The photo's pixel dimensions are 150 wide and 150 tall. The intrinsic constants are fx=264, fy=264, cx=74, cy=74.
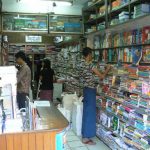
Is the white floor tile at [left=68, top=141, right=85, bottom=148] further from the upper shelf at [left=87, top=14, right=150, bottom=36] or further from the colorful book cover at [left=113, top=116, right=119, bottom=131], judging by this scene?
the upper shelf at [left=87, top=14, right=150, bottom=36]

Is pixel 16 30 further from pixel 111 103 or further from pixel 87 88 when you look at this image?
pixel 111 103

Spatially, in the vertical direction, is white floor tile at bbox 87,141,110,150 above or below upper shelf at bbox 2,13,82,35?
below

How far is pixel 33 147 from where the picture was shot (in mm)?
2309

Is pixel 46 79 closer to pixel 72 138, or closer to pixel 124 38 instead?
pixel 72 138

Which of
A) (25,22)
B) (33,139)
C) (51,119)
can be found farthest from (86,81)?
(33,139)

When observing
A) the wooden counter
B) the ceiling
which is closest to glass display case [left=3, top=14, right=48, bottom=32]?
the ceiling

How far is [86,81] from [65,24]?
1.71m

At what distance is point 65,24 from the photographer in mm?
6266

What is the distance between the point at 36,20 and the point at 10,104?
378 centimetres

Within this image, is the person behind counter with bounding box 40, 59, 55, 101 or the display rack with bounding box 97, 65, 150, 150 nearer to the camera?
the display rack with bounding box 97, 65, 150, 150

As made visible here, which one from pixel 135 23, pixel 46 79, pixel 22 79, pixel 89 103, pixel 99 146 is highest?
pixel 135 23

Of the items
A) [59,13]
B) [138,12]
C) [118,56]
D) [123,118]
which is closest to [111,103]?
[123,118]

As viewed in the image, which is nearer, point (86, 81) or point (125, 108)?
point (125, 108)

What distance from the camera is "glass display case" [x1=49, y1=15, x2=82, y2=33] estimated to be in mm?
6168
